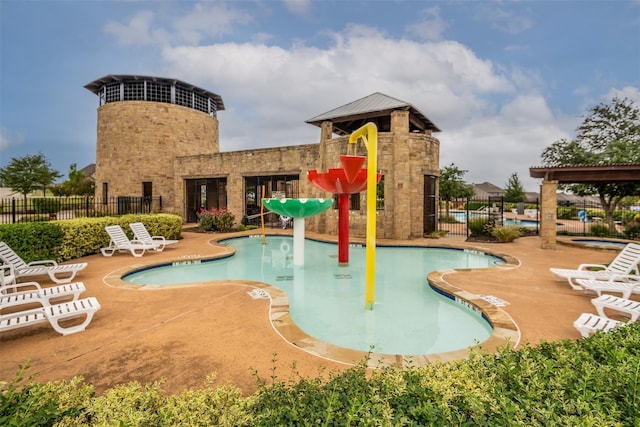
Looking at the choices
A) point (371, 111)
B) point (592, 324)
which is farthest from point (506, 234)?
point (592, 324)

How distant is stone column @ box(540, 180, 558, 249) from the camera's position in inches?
452

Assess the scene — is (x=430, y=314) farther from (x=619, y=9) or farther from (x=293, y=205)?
(x=619, y=9)

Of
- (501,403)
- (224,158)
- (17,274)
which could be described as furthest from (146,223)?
(501,403)

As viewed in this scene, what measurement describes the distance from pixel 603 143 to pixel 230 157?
23.8 m

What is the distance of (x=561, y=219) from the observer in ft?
87.6

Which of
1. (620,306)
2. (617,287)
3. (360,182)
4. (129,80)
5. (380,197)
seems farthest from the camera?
(129,80)

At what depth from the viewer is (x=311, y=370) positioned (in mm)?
3420

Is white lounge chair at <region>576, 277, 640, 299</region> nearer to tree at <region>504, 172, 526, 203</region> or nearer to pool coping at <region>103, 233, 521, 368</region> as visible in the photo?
pool coping at <region>103, 233, 521, 368</region>

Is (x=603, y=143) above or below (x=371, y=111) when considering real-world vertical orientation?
below

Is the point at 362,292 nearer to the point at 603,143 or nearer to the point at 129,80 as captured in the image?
the point at 603,143

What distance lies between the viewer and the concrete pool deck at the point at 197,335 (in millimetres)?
3422

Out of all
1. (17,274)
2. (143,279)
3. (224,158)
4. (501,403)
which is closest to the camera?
(501,403)

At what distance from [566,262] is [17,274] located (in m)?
14.4

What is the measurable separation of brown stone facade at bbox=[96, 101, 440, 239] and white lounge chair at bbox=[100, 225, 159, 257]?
856cm
